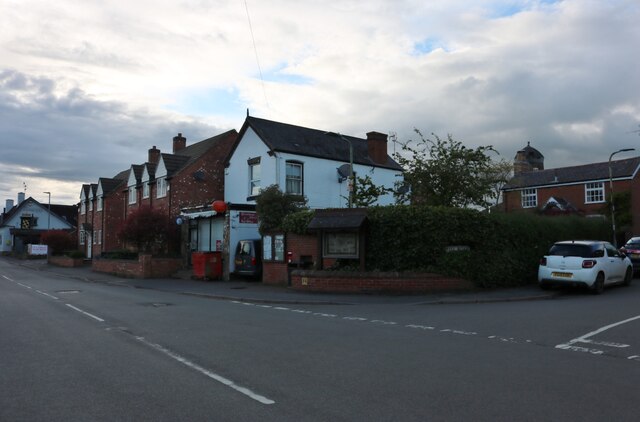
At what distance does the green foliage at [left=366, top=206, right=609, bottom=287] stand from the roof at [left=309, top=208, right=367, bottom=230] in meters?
0.57

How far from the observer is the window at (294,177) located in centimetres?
2819

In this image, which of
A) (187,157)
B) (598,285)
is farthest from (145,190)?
(598,285)

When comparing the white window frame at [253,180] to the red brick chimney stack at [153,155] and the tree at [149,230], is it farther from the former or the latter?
the red brick chimney stack at [153,155]

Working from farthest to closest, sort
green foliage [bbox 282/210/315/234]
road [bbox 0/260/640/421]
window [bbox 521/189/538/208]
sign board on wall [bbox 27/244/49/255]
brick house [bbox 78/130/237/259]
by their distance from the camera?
sign board on wall [bbox 27/244/49/255] → window [bbox 521/189/538/208] → brick house [bbox 78/130/237/259] → green foliage [bbox 282/210/315/234] → road [bbox 0/260/640/421]

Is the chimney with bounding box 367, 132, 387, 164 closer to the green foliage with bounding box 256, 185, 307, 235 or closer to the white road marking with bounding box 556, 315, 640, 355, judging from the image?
the green foliage with bounding box 256, 185, 307, 235

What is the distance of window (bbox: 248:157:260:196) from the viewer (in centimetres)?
2909

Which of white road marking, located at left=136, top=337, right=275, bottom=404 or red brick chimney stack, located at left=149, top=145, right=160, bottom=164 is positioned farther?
red brick chimney stack, located at left=149, top=145, right=160, bottom=164

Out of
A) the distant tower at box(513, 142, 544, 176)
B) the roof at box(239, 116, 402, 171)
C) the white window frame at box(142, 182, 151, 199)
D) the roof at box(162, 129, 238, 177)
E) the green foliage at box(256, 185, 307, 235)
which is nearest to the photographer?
the green foliage at box(256, 185, 307, 235)

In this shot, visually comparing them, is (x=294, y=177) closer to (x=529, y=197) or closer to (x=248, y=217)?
(x=248, y=217)

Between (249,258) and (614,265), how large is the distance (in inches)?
562

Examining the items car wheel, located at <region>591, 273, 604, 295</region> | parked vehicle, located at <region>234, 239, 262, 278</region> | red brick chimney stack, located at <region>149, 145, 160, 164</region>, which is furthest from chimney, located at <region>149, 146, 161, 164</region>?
car wheel, located at <region>591, 273, 604, 295</region>

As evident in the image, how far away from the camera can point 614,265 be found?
18188mm

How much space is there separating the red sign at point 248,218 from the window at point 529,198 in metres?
36.0

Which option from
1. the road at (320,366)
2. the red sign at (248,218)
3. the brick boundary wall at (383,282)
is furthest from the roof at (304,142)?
the road at (320,366)
